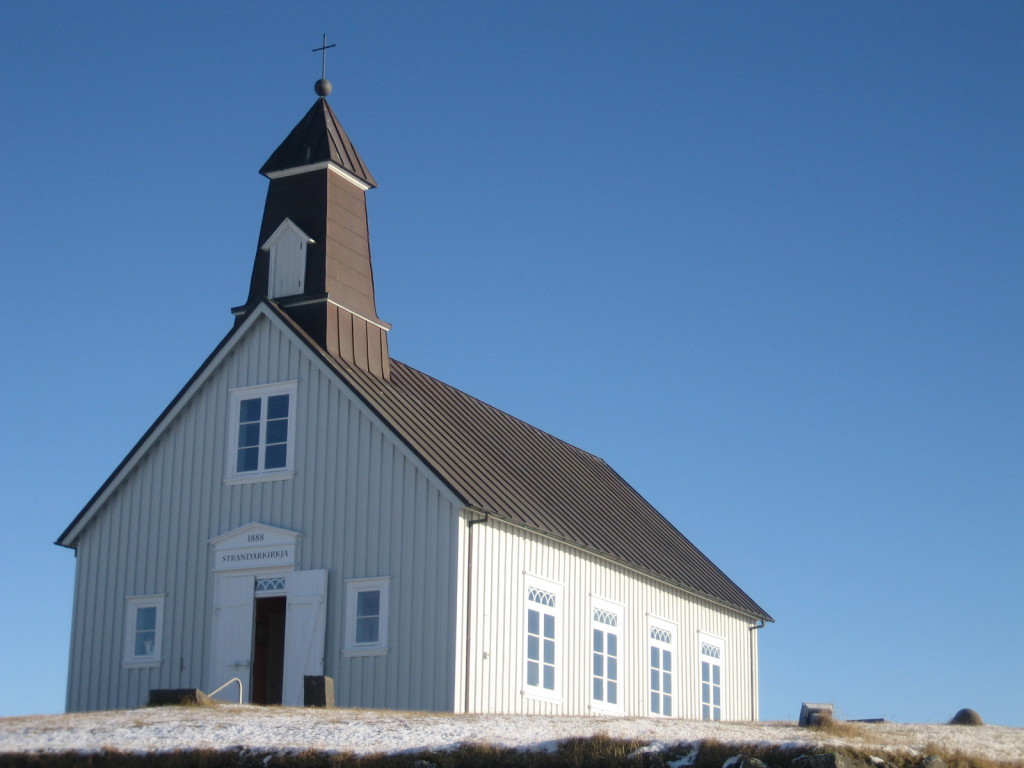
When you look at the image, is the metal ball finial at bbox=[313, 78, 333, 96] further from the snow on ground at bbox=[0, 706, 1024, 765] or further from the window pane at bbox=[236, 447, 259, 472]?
the snow on ground at bbox=[0, 706, 1024, 765]

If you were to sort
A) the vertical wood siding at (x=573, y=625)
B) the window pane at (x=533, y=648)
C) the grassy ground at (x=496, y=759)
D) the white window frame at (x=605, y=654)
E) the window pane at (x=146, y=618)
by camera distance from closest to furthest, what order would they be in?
1. the grassy ground at (x=496, y=759)
2. the vertical wood siding at (x=573, y=625)
3. the window pane at (x=533, y=648)
4. the window pane at (x=146, y=618)
5. the white window frame at (x=605, y=654)

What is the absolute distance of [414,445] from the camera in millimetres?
25562

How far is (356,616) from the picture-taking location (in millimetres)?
25500

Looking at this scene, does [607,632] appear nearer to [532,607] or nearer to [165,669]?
[532,607]

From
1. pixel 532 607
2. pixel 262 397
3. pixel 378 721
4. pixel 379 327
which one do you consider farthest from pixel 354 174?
Result: pixel 378 721

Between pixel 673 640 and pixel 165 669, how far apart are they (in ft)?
37.3

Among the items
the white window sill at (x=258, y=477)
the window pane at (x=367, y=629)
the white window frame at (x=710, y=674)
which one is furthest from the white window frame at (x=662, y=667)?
the white window sill at (x=258, y=477)

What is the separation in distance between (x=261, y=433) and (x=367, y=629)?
4.44 m

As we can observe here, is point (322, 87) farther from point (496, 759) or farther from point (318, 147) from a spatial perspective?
point (496, 759)

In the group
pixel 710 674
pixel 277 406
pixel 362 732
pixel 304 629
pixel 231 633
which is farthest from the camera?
pixel 710 674

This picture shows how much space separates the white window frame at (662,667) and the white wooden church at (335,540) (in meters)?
0.09

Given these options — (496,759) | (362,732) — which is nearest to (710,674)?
(362,732)

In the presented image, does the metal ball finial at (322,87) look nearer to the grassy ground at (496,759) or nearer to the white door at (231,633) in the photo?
the white door at (231,633)

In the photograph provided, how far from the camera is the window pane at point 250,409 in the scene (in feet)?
90.6
